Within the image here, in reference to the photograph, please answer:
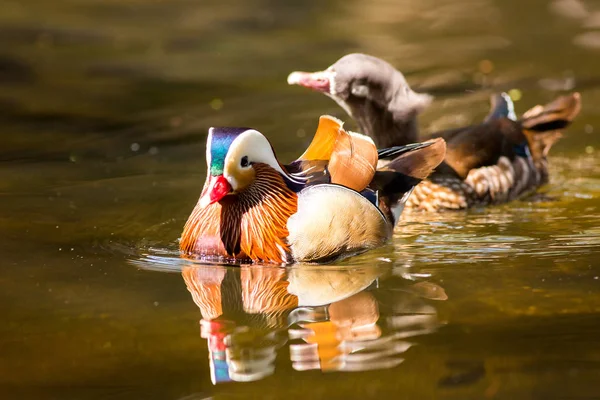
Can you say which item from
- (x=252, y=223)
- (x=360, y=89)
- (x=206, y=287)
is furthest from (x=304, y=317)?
(x=360, y=89)

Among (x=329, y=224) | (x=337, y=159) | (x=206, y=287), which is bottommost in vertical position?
(x=206, y=287)

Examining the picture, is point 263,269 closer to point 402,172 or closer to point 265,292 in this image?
point 265,292

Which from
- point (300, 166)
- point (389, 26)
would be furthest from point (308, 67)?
point (300, 166)

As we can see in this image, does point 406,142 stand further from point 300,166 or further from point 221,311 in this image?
point 221,311

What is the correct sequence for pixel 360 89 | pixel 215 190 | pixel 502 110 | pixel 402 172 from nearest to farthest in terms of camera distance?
pixel 215 190
pixel 402 172
pixel 360 89
pixel 502 110

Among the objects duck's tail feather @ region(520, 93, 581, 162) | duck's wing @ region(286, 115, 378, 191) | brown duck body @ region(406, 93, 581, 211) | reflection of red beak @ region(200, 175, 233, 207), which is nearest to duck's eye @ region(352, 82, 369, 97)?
brown duck body @ region(406, 93, 581, 211)

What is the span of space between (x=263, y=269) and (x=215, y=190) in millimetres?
493

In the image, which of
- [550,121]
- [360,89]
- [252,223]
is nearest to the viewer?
[252,223]

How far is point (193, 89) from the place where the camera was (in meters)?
10.9

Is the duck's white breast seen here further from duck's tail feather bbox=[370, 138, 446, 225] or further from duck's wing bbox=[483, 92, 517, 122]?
duck's wing bbox=[483, 92, 517, 122]

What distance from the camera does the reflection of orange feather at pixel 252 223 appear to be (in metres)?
6.11

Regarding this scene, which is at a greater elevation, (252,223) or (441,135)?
(441,135)

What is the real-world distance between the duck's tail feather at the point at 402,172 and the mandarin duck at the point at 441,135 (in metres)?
0.73

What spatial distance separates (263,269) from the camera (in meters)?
6.02
